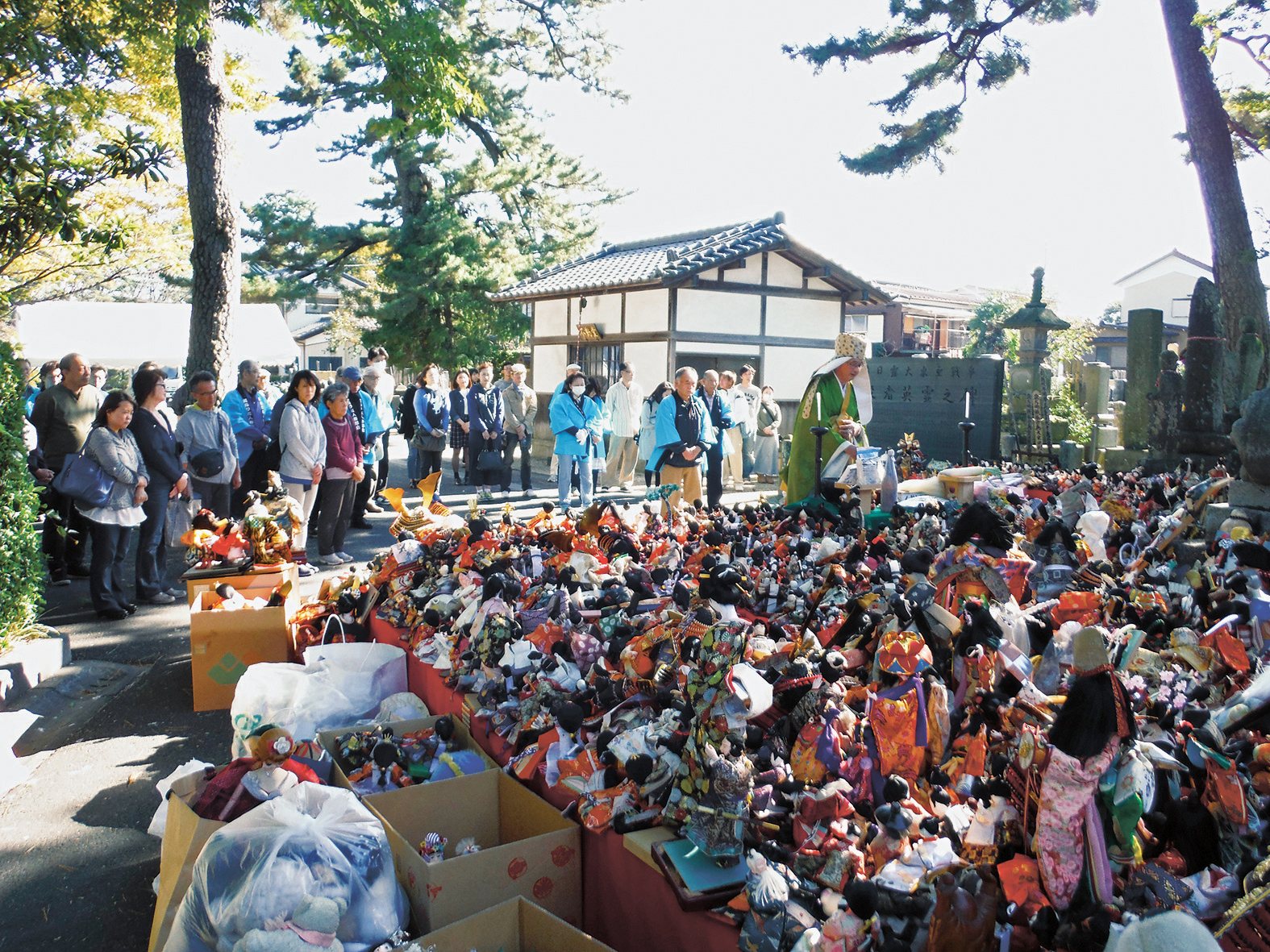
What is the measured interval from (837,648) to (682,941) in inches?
41.9

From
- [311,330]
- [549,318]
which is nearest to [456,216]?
[549,318]

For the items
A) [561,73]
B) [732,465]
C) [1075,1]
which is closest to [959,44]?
[1075,1]

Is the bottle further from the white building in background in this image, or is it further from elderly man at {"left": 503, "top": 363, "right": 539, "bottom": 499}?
the white building in background

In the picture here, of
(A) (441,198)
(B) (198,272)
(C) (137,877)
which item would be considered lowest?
(C) (137,877)

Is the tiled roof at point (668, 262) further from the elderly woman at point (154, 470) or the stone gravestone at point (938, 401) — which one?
the elderly woman at point (154, 470)

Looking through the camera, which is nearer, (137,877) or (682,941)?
(682,941)

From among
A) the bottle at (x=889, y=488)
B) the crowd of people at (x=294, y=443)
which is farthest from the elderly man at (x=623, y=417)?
the bottle at (x=889, y=488)

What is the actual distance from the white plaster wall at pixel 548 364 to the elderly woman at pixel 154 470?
10.8 metres

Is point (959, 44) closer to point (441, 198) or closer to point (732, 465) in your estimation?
point (732, 465)

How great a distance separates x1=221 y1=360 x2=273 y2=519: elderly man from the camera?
780 centimetres

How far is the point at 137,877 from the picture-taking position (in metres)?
3.08

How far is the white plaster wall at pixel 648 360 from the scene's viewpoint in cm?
1439

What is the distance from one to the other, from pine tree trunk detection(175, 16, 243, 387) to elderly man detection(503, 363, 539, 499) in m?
3.87

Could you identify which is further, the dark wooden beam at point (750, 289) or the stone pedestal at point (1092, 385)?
the stone pedestal at point (1092, 385)
